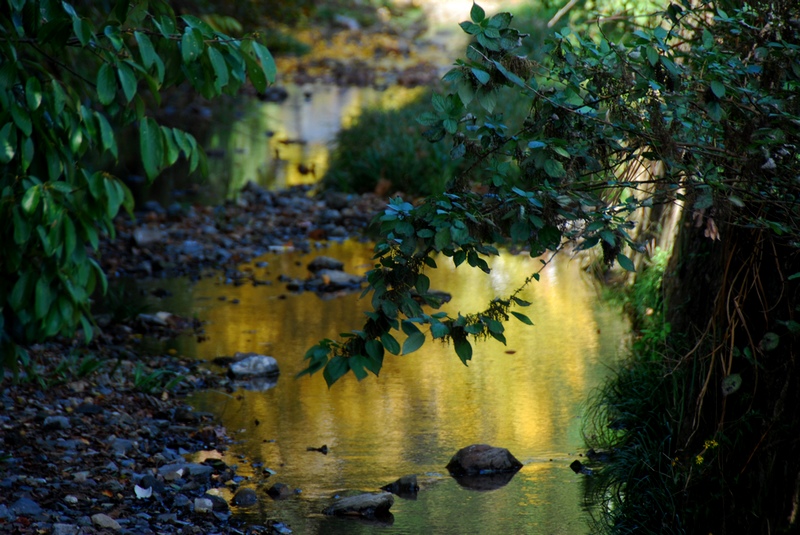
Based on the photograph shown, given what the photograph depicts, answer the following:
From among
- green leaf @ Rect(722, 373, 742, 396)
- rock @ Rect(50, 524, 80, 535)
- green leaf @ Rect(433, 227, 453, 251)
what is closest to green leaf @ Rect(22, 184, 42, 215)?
rock @ Rect(50, 524, 80, 535)

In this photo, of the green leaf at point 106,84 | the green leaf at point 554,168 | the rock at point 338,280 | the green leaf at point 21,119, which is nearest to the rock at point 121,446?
the green leaf at point 21,119

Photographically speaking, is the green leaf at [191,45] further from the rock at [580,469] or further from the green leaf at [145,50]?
the rock at [580,469]

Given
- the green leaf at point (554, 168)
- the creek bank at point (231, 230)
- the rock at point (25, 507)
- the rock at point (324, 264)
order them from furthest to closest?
the creek bank at point (231, 230) < the rock at point (324, 264) < the rock at point (25, 507) < the green leaf at point (554, 168)

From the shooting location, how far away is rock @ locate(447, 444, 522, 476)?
14.0 feet

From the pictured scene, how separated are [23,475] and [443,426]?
6.55ft

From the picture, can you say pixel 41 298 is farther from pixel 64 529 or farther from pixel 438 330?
pixel 438 330

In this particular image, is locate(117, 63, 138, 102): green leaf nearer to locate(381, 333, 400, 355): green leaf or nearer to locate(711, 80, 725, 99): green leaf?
locate(381, 333, 400, 355): green leaf

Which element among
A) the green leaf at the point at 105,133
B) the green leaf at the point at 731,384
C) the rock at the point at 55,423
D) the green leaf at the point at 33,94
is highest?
the green leaf at the point at 33,94

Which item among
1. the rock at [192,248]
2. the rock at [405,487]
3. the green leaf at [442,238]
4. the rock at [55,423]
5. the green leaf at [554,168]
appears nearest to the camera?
the green leaf at [442,238]

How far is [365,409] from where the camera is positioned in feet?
16.4

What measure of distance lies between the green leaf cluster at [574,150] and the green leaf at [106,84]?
1047 mm

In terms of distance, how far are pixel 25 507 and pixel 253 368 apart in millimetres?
1990

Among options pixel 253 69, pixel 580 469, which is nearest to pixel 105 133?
pixel 253 69

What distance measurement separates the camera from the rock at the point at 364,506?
152 inches
